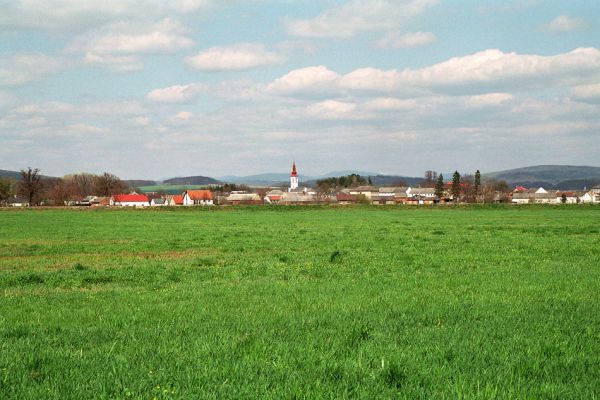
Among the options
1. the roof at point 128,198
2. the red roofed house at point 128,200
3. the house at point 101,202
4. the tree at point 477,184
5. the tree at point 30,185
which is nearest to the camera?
the tree at point 30,185

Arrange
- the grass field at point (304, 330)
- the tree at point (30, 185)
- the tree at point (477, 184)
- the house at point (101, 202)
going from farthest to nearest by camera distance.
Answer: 1. the tree at point (477, 184)
2. the house at point (101, 202)
3. the tree at point (30, 185)
4. the grass field at point (304, 330)

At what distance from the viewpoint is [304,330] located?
388 inches

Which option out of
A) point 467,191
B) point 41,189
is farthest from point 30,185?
point 467,191

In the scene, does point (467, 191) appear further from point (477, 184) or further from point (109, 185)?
point (109, 185)

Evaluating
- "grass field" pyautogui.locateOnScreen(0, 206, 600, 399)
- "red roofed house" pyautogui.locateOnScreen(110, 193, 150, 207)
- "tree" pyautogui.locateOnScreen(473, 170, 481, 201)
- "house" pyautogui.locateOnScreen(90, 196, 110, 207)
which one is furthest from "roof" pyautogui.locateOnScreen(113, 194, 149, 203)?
"grass field" pyautogui.locateOnScreen(0, 206, 600, 399)

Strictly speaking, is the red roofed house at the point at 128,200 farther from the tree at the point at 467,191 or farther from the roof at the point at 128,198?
the tree at the point at 467,191

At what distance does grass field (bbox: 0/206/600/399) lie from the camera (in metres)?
6.93

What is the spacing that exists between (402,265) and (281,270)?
443cm

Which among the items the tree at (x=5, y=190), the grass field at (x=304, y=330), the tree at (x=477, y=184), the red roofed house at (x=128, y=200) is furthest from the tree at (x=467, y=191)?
the grass field at (x=304, y=330)

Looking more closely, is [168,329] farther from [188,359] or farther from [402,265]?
[402,265]

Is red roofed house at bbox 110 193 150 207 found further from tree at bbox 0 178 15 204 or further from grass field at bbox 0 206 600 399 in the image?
grass field at bbox 0 206 600 399

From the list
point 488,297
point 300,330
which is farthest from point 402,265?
point 300,330

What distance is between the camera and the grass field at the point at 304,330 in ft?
22.7

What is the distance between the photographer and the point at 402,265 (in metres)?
20.5
